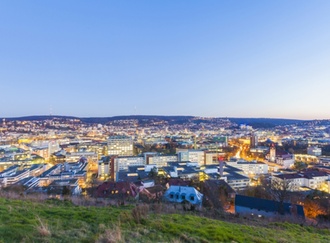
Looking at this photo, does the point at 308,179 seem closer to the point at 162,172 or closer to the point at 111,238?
the point at 162,172

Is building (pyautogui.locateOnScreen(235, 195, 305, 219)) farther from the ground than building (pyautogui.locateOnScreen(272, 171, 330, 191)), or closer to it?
farther from the ground

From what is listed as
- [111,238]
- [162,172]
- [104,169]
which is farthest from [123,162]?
[111,238]

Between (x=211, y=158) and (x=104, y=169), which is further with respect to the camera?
(x=211, y=158)

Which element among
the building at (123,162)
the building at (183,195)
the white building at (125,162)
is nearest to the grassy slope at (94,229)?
the building at (183,195)

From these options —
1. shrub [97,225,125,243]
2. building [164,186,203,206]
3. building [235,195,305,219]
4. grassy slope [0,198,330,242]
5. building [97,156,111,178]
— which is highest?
shrub [97,225,125,243]

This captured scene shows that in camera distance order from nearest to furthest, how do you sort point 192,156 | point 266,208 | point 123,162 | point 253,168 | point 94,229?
1. point 94,229
2. point 266,208
3. point 253,168
4. point 123,162
5. point 192,156

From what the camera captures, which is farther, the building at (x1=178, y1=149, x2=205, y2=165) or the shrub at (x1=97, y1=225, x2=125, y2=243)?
the building at (x1=178, y1=149, x2=205, y2=165)

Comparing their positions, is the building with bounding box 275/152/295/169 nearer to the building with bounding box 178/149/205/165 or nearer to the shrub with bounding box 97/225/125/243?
the building with bounding box 178/149/205/165

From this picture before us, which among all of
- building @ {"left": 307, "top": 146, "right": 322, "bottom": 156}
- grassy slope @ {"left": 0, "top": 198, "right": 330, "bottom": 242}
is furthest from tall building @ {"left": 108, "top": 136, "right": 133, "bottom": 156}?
grassy slope @ {"left": 0, "top": 198, "right": 330, "bottom": 242}

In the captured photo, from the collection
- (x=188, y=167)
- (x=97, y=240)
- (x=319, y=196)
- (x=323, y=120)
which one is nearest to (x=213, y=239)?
(x=97, y=240)

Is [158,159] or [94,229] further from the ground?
[94,229]

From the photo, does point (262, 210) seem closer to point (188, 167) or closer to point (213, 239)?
point (213, 239)
